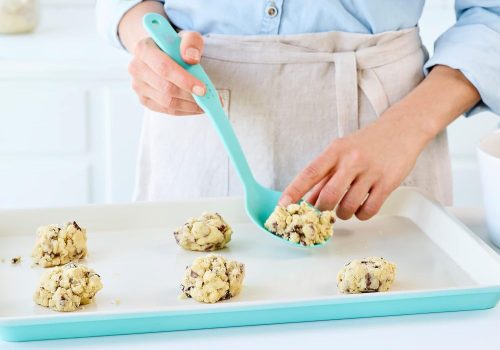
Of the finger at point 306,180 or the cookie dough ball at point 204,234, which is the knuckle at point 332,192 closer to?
the finger at point 306,180

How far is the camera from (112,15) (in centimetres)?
123

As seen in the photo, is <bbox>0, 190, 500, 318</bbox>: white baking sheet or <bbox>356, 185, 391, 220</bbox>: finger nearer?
<bbox>0, 190, 500, 318</bbox>: white baking sheet

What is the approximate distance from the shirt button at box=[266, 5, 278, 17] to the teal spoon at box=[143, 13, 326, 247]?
150mm

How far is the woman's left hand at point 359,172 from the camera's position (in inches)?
39.3

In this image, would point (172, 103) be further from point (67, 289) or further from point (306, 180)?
point (67, 289)

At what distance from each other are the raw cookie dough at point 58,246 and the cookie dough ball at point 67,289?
0.08 meters

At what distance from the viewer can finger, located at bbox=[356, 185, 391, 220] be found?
1.02 meters

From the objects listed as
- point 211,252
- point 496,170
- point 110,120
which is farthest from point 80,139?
point 496,170

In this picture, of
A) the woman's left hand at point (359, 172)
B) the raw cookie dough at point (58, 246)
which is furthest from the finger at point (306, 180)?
the raw cookie dough at point (58, 246)

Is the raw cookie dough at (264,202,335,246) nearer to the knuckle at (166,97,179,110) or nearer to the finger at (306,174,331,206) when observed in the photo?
the finger at (306,174,331,206)

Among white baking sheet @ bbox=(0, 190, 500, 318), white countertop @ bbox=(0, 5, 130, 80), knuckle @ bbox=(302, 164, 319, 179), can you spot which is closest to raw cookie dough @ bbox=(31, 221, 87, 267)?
white baking sheet @ bbox=(0, 190, 500, 318)

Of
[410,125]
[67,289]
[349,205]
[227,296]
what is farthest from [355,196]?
[67,289]

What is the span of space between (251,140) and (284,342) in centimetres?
45

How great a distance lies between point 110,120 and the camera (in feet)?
6.44
